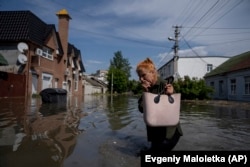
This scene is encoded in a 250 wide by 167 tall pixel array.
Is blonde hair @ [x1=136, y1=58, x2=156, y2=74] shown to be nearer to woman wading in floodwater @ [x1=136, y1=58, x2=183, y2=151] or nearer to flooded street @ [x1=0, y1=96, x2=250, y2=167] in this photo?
woman wading in floodwater @ [x1=136, y1=58, x2=183, y2=151]

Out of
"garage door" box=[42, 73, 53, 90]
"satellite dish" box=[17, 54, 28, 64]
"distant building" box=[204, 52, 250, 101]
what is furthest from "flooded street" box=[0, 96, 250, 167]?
"distant building" box=[204, 52, 250, 101]

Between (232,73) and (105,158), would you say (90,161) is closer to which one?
(105,158)

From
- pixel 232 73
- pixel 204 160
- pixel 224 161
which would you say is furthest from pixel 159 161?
pixel 232 73

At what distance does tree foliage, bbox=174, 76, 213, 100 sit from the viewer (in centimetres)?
2897

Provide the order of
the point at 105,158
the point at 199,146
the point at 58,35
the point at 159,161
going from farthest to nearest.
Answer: the point at 58,35, the point at 199,146, the point at 105,158, the point at 159,161

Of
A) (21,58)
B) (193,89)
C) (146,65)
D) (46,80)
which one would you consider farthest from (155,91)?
(46,80)

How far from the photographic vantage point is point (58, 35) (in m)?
34.1

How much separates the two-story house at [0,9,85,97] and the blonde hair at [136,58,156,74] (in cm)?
1950

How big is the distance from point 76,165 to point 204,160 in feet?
5.86

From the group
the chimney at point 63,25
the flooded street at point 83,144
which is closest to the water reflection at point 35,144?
the flooded street at point 83,144

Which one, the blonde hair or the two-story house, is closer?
the blonde hair

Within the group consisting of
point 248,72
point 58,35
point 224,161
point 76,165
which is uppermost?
point 58,35

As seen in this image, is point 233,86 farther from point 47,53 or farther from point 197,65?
point 47,53

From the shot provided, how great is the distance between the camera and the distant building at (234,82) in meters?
27.8
